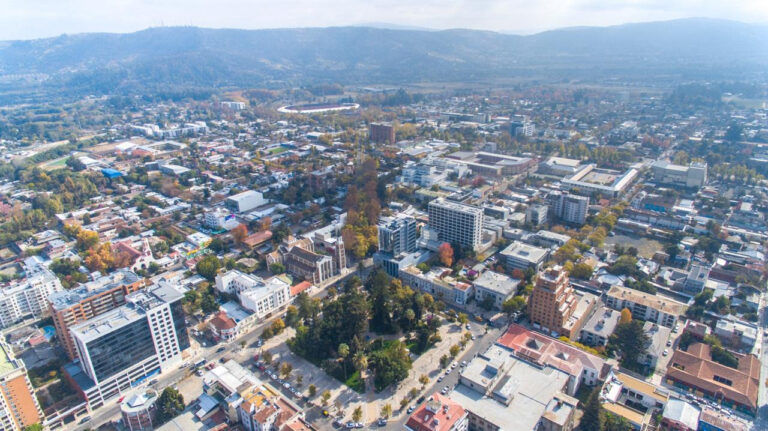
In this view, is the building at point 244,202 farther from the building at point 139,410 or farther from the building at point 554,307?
the building at point 554,307

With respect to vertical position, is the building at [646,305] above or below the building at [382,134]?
below

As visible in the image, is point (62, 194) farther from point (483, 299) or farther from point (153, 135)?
point (483, 299)

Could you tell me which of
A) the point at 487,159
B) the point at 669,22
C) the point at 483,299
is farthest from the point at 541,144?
the point at 669,22

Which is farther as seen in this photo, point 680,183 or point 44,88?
point 44,88

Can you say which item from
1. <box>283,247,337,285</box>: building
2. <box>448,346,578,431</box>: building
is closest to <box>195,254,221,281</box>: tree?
<box>283,247,337,285</box>: building

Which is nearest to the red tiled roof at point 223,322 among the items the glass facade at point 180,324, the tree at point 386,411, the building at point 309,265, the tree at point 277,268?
the glass facade at point 180,324
